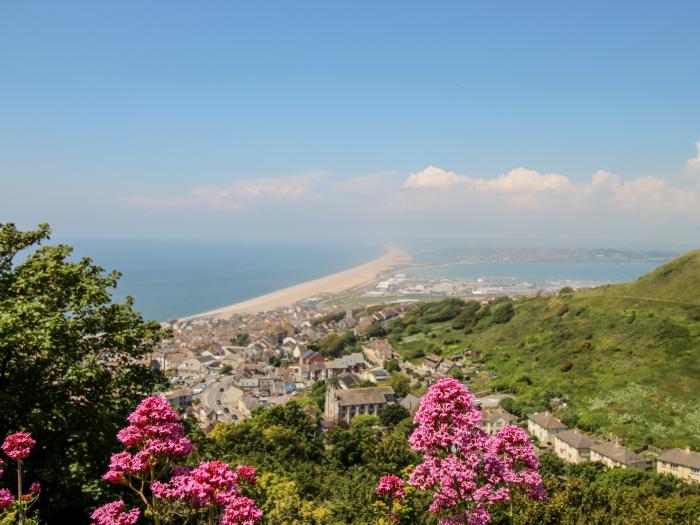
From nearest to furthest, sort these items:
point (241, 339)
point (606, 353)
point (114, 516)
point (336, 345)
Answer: point (114, 516) < point (606, 353) < point (336, 345) < point (241, 339)

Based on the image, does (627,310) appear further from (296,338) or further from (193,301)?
(193,301)

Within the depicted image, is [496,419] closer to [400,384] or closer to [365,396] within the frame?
[365,396]

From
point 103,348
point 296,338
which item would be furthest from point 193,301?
point 103,348

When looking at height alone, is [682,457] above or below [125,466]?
below

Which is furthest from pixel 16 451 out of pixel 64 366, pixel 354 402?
pixel 354 402

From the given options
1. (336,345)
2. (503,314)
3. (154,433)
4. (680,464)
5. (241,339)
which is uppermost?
(154,433)

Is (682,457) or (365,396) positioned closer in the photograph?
(682,457)
